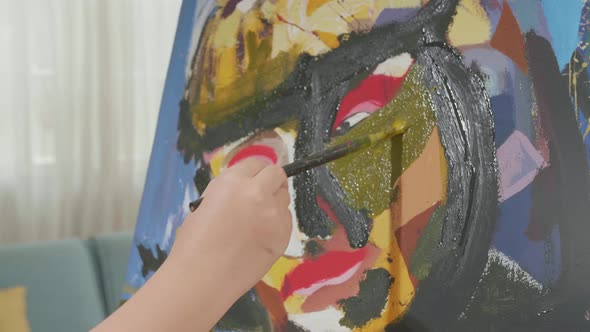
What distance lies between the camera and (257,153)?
2.97 feet

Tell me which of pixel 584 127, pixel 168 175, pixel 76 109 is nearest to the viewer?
pixel 584 127

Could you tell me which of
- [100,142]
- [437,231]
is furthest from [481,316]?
[100,142]

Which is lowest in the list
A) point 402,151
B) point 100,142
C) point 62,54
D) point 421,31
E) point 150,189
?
point 100,142

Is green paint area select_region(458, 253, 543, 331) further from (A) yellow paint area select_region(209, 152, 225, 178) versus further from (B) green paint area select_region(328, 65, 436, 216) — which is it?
(A) yellow paint area select_region(209, 152, 225, 178)

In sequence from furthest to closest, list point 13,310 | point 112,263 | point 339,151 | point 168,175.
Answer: point 112,263 → point 13,310 → point 168,175 → point 339,151

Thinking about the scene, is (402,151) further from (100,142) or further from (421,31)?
(100,142)

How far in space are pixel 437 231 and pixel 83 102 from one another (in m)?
2.31

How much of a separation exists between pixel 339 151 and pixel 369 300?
6.8 inches

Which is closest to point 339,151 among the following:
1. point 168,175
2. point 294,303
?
point 294,303

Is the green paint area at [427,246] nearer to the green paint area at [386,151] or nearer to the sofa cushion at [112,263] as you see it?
the green paint area at [386,151]

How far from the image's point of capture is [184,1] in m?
1.05

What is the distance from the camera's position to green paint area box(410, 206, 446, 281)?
70cm

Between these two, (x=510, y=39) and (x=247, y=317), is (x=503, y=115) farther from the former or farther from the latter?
(x=247, y=317)

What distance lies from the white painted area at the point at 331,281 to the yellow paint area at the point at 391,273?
1.1 inches
